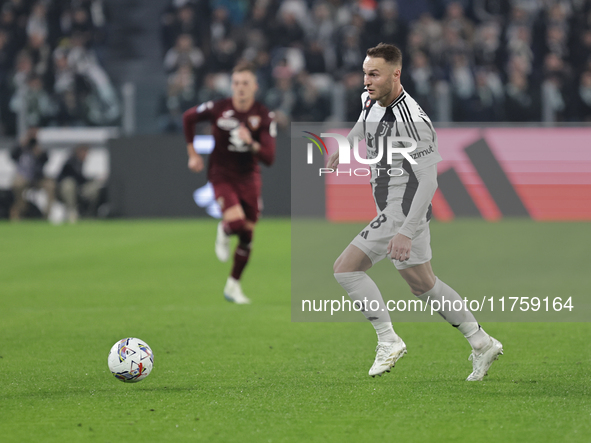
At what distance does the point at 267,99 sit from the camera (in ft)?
59.2

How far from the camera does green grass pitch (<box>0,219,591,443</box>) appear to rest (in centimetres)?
418

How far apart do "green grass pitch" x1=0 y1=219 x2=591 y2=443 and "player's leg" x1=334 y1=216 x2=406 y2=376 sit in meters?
0.16

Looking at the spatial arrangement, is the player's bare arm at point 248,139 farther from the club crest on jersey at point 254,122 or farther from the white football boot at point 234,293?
the white football boot at point 234,293

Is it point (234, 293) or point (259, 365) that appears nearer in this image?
point (259, 365)

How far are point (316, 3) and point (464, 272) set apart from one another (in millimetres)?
11651

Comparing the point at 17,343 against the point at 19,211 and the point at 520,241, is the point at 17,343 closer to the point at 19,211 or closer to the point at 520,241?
the point at 520,241

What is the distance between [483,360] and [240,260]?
402 cm

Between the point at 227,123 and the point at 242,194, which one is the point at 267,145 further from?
the point at 242,194

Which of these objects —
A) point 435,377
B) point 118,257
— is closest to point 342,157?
point 435,377

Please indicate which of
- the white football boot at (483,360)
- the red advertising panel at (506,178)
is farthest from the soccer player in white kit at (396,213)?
the red advertising panel at (506,178)

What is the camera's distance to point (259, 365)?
570cm

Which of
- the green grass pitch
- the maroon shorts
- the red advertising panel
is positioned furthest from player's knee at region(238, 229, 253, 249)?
the red advertising panel

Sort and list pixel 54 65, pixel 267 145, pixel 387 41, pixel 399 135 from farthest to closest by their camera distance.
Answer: pixel 54 65 < pixel 387 41 < pixel 267 145 < pixel 399 135

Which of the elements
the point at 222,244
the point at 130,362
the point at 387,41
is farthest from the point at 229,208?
the point at 387,41
